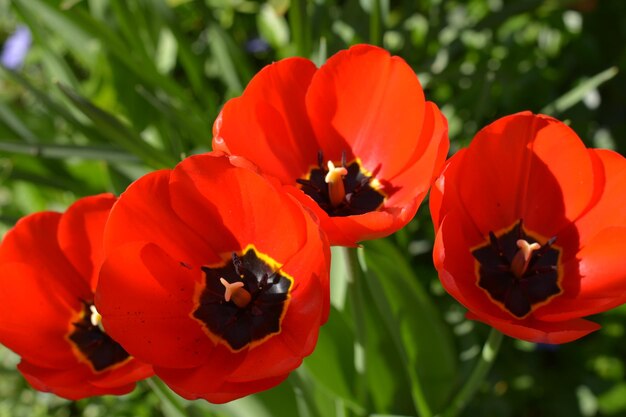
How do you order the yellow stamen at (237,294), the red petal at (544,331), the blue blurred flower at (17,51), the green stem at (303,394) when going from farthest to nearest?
the blue blurred flower at (17,51) < the green stem at (303,394) < the yellow stamen at (237,294) < the red petal at (544,331)

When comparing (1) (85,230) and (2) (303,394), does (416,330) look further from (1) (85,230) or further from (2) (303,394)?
(1) (85,230)

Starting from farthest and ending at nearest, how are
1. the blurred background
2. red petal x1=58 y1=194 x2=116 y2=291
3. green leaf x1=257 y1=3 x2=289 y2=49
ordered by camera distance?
green leaf x1=257 y1=3 x2=289 y2=49, the blurred background, red petal x1=58 y1=194 x2=116 y2=291

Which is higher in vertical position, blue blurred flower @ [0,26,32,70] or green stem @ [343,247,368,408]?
green stem @ [343,247,368,408]

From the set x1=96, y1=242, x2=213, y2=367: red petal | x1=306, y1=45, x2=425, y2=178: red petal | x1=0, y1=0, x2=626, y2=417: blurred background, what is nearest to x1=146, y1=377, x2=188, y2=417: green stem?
x1=0, y1=0, x2=626, y2=417: blurred background

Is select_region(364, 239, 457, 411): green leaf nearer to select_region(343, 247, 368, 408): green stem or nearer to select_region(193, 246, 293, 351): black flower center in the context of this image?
select_region(343, 247, 368, 408): green stem

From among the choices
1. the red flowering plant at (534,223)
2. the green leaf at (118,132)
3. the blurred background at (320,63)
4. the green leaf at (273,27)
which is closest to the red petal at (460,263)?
the red flowering plant at (534,223)

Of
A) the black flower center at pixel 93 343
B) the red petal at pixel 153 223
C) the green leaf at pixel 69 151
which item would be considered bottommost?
the black flower center at pixel 93 343

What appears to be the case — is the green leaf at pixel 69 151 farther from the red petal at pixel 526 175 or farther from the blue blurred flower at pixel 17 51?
the blue blurred flower at pixel 17 51

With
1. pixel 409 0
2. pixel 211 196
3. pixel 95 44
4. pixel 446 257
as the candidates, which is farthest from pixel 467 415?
pixel 95 44
